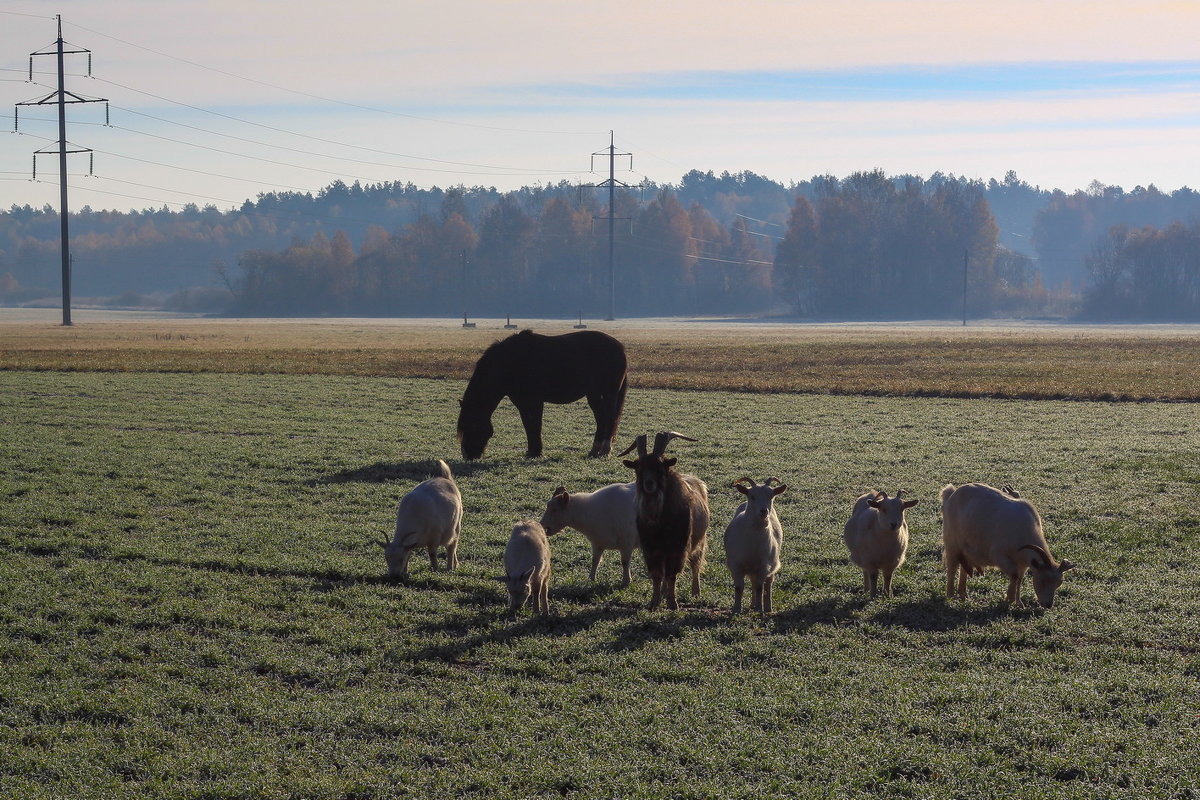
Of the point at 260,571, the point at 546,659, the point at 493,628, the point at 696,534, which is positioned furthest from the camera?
the point at 260,571

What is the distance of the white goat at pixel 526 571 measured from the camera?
9.53m

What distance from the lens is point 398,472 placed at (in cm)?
1703

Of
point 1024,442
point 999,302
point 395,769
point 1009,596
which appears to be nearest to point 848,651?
point 1009,596

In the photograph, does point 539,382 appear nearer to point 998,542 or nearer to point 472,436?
point 472,436

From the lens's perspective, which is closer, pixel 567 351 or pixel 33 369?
pixel 567 351

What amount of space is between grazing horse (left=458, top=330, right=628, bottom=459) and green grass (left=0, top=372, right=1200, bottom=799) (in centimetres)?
248

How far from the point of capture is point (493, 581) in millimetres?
10688

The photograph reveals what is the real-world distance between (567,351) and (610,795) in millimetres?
13784

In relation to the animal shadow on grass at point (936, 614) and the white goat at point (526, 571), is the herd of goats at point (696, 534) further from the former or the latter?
the animal shadow on grass at point (936, 614)

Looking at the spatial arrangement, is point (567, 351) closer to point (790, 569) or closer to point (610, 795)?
point (790, 569)

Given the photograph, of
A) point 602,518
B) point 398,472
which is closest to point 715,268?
point 398,472

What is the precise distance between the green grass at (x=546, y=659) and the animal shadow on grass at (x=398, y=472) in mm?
127

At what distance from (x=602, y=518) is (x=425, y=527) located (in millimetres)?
1681

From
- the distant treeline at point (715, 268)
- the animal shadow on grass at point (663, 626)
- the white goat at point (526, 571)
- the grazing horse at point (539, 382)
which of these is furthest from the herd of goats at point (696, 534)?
the distant treeline at point (715, 268)
